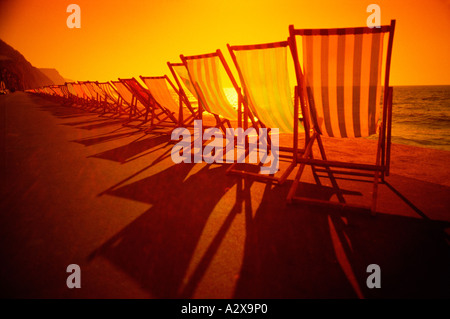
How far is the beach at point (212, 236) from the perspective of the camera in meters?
1.24

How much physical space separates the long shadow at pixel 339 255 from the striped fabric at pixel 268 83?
1.08 metres

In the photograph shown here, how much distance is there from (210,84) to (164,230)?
210 centimetres

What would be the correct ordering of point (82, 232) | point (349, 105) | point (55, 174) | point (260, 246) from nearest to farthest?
point (260, 246) → point (82, 232) → point (349, 105) → point (55, 174)

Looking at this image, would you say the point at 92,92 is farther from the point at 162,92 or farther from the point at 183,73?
the point at 183,73

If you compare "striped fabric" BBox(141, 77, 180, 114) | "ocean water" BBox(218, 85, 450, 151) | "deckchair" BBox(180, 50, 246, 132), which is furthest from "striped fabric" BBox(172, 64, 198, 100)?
"ocean water" BBox(218, 85, 450, 151)

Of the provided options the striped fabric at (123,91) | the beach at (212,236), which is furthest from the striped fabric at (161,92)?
the beach at (212,236)

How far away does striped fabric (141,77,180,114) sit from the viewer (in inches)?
202

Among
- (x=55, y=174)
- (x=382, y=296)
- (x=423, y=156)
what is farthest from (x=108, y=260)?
(x=423, y=156)

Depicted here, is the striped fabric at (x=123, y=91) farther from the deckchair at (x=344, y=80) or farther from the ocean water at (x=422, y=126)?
the ocean water at (x=422, y=126)

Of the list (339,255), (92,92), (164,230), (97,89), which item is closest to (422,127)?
(339,255)

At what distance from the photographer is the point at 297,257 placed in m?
1.42

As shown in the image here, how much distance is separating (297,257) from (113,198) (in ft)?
5.37

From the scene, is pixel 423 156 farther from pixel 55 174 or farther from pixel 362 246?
pixel 55 174
